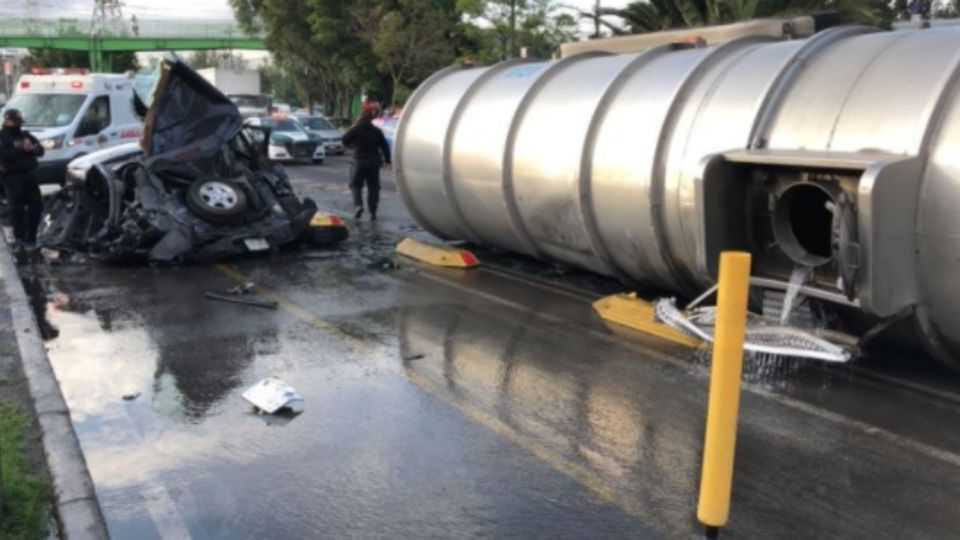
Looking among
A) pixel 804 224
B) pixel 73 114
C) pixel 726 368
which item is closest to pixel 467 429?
pixel 726 368

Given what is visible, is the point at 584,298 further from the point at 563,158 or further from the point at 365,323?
the point at 365,323

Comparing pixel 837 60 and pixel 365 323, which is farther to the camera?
pixel 365 323

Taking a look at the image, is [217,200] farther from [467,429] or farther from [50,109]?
[50,109]

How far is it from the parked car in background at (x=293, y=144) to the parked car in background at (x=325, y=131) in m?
2.60

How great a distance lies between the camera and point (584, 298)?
9078 millimetres

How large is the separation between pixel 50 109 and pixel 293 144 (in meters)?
11.0

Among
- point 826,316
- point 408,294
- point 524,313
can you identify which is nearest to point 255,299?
point 408,294

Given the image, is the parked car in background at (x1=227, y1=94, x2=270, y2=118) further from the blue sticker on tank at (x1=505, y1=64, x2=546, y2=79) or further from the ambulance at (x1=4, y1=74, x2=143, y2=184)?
the blue sticker on tank at (x1=505, y1=64, x2=546, y2=79)

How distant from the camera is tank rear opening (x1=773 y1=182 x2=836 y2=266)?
6352mm

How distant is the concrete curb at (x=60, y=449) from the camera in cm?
414

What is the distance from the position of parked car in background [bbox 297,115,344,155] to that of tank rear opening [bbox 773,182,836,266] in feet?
87.7

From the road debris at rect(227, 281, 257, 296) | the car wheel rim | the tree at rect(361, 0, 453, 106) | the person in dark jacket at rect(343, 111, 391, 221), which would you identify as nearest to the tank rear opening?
the road debris at rect(227, 281, 257, 296)

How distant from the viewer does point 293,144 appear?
2819cm

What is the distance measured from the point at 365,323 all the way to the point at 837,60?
14.4ft
